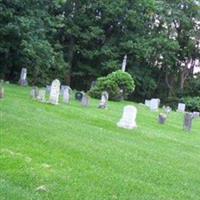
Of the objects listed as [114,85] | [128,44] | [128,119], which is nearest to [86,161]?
[128,119]

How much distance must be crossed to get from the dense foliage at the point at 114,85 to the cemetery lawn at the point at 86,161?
15108 mm

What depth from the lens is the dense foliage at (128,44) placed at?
149 ft

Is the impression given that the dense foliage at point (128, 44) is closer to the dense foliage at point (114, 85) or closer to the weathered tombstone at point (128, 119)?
the dense foliage at point (114, 85)

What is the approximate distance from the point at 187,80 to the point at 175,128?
3347 cm

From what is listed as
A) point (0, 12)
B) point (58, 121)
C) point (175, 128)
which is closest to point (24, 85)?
point (0, 12)

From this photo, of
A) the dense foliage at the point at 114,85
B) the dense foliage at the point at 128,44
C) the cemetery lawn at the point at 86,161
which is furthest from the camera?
the dense foliage at the point at 128,44

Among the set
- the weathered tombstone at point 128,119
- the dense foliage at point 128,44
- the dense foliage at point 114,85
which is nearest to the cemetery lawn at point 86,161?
the weathered tombstone at point 128,119

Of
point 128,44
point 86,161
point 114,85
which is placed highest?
point 128,44

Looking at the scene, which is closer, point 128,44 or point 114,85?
point 114,85

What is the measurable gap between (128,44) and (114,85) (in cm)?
1360

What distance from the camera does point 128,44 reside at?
46.1 meters

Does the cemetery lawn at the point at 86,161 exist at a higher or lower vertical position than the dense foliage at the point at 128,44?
lower

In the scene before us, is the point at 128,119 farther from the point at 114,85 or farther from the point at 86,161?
the point at 114,85

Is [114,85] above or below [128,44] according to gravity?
below
